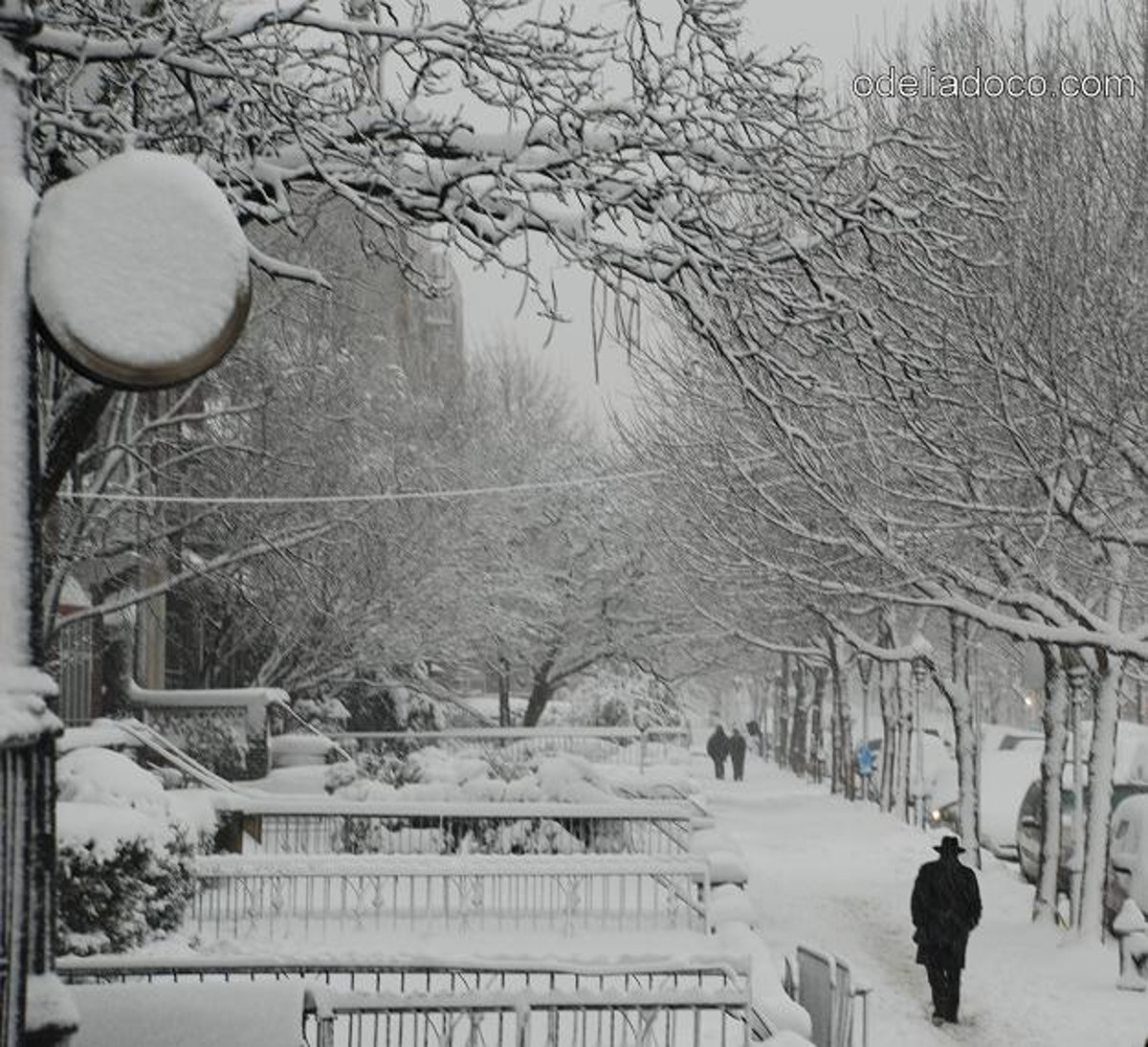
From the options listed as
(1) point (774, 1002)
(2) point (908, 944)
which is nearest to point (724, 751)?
(2) point (908, 944)

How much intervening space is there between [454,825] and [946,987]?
26.3 ft

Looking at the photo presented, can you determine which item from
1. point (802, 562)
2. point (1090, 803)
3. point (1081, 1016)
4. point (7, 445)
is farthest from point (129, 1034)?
point (802, 562)

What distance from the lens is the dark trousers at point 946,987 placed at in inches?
576

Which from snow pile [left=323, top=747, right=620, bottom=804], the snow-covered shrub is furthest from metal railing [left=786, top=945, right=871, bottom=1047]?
snow pile [left=323, top=747, right=620, bottom=804]

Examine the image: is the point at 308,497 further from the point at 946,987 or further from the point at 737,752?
the point at 737,752

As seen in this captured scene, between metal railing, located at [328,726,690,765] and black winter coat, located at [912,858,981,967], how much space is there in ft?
61.4

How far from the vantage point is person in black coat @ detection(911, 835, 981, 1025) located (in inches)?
577

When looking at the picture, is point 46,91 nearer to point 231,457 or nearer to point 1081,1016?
point 1081,1016

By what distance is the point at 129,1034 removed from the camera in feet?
18.2

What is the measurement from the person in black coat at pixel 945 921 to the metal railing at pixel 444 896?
7.62 ft

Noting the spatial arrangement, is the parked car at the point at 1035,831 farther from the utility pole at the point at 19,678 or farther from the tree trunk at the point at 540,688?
the tree trunk at the point at 540,688

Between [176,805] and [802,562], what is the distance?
389 inches

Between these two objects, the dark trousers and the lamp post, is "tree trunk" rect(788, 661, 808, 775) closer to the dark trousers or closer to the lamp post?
the lamp post

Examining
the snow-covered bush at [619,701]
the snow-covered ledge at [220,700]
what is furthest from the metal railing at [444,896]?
the snow-covered bush at [619,701]
